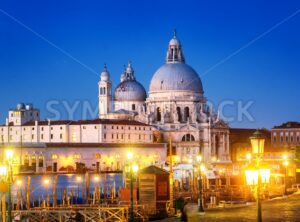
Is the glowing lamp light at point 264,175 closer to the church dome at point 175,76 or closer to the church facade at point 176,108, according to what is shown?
the church facade at point 176,108

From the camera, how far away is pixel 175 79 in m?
78.8

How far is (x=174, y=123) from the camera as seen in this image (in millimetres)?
76875

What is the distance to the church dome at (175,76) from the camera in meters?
78.9

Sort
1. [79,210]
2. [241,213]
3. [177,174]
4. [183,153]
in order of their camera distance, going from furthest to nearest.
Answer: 1. [183,153]
2. [177,174]
3. [79,210]
4. [241,213]

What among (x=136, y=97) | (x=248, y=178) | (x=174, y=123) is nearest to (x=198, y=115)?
(x=174, y=123)

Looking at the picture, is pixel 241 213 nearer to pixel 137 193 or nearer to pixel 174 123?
pixel 137 193

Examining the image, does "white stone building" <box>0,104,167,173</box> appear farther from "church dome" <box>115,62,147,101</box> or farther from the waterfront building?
the waterfront building

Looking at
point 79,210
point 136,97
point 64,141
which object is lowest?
point 79,210

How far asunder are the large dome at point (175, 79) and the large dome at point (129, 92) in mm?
4169

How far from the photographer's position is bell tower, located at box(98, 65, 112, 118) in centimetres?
8275

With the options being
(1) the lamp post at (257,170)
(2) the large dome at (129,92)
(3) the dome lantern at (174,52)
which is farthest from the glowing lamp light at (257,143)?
(2) the large dome at (129,92)

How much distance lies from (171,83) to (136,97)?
712cm

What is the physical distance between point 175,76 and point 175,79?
0.33m

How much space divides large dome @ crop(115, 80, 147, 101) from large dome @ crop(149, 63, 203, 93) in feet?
13.7
